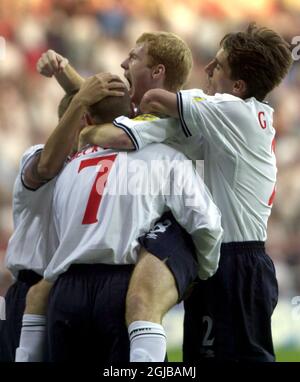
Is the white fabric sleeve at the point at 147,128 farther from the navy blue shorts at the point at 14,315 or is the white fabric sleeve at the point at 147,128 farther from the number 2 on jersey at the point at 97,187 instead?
the navy blue shorts at the point at 14,315

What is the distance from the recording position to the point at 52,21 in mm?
7238

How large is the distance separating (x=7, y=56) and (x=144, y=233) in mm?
4743

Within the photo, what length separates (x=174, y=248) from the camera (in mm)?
2520

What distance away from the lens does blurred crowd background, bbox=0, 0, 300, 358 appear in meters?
6.63

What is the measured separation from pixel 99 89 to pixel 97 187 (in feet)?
1.17

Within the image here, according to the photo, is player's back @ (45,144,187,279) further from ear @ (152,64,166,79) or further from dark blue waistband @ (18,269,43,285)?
dark blue waistband @ (18,269,43,285)

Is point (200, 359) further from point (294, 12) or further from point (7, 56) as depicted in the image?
point (294, 12)

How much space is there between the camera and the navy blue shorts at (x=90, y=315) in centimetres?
243

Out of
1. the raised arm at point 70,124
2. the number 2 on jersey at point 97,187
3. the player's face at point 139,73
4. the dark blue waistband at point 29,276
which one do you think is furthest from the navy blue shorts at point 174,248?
the dark blue waistband at point 29,276

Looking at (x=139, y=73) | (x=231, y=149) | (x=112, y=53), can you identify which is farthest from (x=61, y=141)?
(x=112, y=53)

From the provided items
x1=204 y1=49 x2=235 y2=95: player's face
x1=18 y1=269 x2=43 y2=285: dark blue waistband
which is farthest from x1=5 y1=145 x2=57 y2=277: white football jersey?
x1=204 y1=49 x2=235 y2=95: player's face

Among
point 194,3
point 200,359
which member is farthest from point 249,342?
point 194,3

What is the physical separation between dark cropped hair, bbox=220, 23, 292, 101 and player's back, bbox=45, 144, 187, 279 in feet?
1.75

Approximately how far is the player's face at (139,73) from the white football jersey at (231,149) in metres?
0.23
